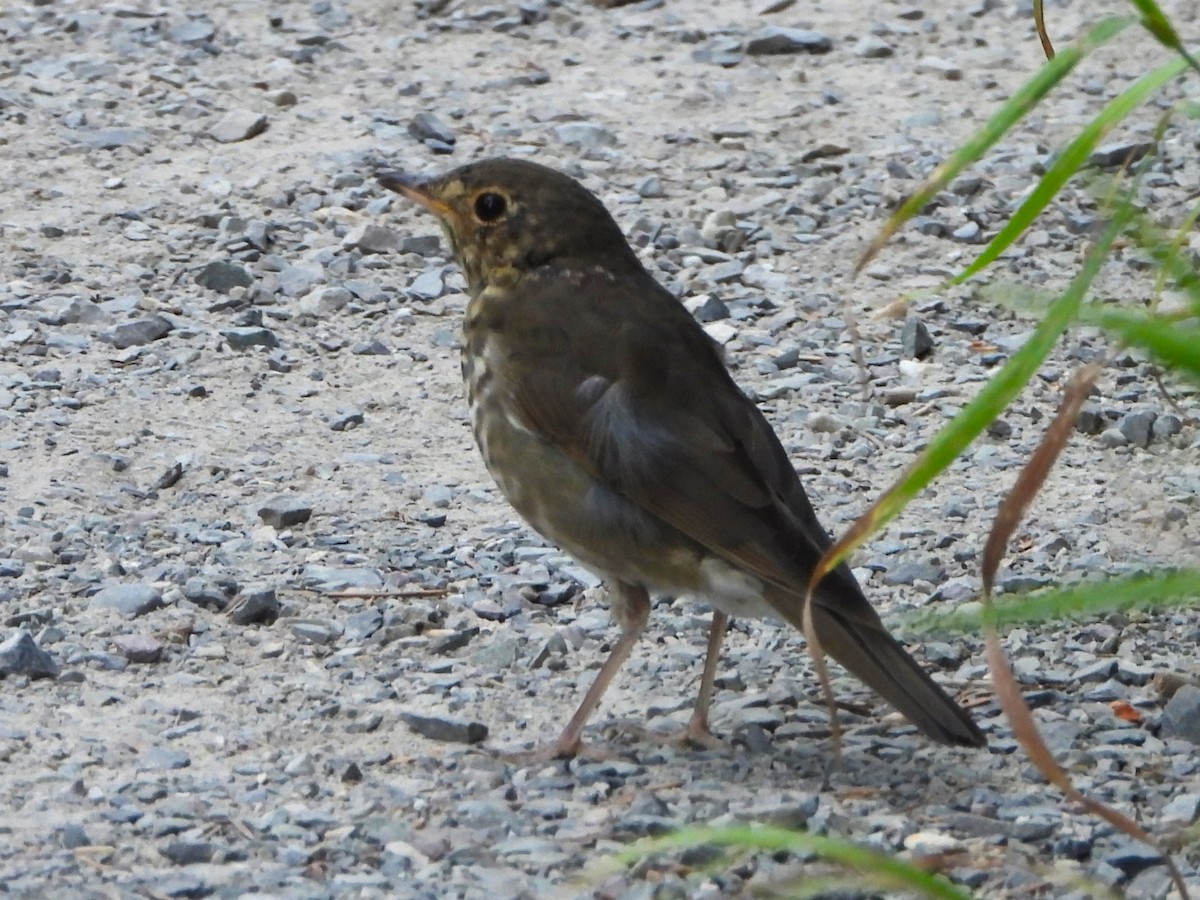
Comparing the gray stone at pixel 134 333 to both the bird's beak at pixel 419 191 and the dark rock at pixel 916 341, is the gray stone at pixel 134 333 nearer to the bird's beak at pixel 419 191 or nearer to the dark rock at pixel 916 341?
the bird's beak at pixel 419 191

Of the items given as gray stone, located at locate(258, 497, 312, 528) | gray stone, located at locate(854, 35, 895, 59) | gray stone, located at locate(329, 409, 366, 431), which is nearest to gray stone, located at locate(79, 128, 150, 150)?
gray stone, located at locate(329, 409, 366, 431)

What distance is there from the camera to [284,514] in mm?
5867

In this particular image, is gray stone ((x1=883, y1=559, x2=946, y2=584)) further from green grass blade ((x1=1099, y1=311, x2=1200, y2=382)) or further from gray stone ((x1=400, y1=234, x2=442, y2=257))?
gray stone ((x1=400, y1=234, x2=442, y2=257))

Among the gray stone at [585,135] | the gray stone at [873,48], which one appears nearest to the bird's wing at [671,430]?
the gray stone at [585,135]

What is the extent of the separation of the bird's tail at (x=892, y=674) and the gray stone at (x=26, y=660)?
1.86 metres

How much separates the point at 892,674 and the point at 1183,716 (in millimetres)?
697

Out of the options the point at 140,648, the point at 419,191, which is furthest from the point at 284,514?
the point at 419,191

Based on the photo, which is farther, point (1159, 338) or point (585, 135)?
point (585, 135)

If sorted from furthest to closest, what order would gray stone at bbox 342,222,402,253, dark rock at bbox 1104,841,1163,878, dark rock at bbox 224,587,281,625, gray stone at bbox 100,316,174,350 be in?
gray stone at bbox 342,222,402,253 < gray stone at bbox 100,316,174,350 < dark rock at bbox 224,587,281,625 < dark rock at bbox 1104,841,1163,878

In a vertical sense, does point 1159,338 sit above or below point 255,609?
above

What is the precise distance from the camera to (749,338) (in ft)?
23.4

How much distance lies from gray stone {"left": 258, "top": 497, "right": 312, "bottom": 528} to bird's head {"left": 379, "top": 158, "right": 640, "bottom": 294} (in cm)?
103

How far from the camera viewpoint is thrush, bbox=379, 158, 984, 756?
175 inches

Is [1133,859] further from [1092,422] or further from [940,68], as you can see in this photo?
[940,68]
